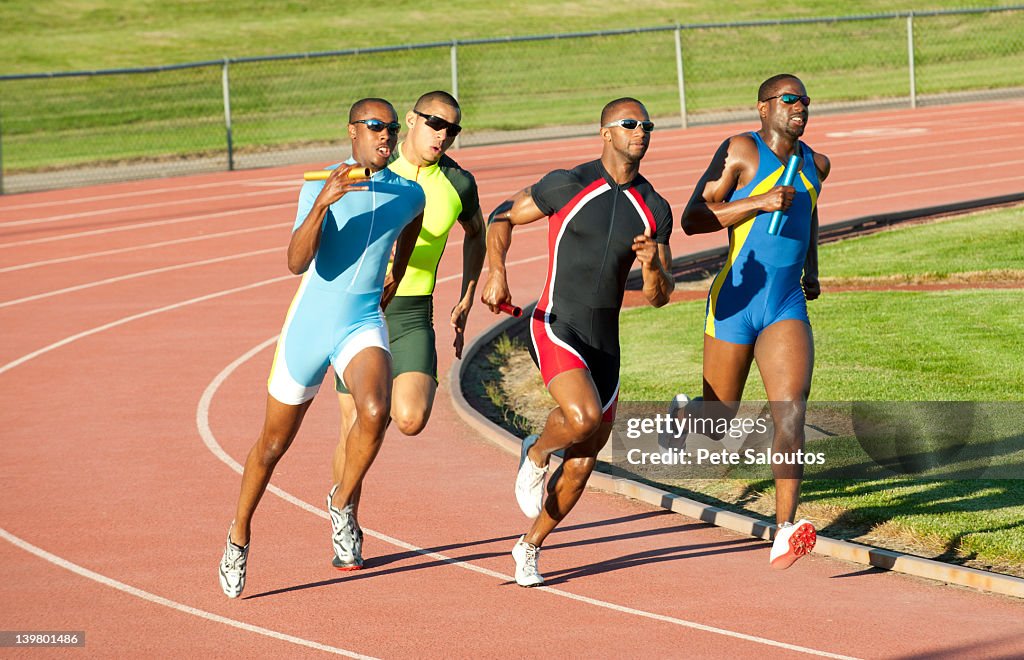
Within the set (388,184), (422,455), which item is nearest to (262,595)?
(388,184)

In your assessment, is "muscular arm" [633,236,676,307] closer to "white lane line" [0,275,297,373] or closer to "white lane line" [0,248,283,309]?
"white lane line" [0,275,297,373]

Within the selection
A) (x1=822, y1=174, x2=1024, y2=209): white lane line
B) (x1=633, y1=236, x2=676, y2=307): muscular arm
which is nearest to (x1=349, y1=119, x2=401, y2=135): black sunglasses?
(x1=633, y1=236, x2=676, y2=307): muscular arm

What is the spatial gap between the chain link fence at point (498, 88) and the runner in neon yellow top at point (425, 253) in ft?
67.8

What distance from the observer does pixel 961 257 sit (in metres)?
16.5

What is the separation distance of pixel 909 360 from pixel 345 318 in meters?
6.35

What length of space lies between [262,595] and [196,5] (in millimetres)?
58991

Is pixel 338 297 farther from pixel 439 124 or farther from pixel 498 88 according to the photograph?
pixel 498 88

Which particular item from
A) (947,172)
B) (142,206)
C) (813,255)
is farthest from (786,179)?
(142,206)

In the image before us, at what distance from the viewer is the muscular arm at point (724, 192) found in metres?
7.63

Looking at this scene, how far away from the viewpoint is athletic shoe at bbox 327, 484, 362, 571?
25.1 ft

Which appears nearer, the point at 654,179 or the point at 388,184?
the point at 388,184

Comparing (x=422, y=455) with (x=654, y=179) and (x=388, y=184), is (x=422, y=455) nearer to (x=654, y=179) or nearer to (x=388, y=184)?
(x=388, y=184)

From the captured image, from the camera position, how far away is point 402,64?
4850cm

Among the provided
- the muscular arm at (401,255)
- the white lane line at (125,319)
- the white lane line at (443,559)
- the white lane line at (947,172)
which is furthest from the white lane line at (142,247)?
the muscular arm at (401,255)
